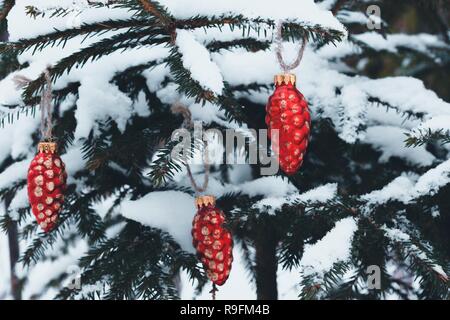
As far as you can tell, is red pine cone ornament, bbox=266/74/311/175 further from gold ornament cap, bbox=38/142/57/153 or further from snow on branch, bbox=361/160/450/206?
gold ornament cap, bbox=38/142/57/153

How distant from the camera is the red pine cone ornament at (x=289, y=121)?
1.70 metres

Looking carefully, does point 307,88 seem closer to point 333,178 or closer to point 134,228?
point 333,178

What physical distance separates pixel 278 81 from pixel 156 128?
0.63 metres

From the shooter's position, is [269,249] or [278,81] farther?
[269,249]

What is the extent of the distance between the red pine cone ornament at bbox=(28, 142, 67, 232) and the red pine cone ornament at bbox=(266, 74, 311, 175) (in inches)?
24.7

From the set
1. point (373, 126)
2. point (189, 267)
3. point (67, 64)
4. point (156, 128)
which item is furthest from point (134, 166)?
point (373, 126)

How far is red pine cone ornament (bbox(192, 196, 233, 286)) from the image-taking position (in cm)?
192

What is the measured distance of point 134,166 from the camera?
2.32m

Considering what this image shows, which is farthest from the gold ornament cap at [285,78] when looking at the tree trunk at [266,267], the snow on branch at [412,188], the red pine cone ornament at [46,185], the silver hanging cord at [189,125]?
the tree trunk at [266,267]

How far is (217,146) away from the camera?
2.55 meters

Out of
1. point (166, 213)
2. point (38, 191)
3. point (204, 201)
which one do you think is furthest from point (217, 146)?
point (38, 191)

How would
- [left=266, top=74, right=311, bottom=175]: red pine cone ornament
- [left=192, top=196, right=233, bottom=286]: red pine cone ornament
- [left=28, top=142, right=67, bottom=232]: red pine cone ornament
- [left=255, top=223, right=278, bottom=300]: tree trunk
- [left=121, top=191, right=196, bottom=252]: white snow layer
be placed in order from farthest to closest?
[left=255, top=223, right=278, bottom=300]: tree trunk, [left=121, top=191, right=196, bottom=252]: white snow layer, [left=192, top=196, right=233, bottom=286]: red pine cone ornament, [left=28, top=142, right=67, bottom=232]: red pine cone ornament, [left=266, top=74, right=311, bottom=175]: red pine cone ornament

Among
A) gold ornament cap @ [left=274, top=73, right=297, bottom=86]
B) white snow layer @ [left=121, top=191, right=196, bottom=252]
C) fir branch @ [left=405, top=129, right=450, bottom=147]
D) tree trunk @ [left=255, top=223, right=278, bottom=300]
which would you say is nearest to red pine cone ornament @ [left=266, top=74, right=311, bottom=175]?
gold ornament cap @ [left=274, top=73, right=297, bottom=86]

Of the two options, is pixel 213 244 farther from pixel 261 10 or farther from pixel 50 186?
pixel 261 10
